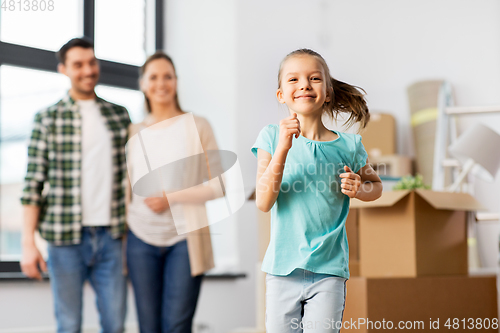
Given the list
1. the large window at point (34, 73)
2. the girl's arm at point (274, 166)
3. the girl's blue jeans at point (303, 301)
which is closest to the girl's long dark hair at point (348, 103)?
the girl's arm at point (274, 166)

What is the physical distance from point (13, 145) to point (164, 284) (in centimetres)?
117

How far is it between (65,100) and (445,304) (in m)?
1.25

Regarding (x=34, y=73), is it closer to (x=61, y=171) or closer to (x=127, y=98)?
(x=127, y=98)

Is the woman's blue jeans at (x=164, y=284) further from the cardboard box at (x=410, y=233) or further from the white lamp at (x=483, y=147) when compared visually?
the white lamp at (x=483, y=147)

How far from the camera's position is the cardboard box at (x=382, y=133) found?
9.64ft

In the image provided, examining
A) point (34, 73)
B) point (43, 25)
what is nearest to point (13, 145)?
point (34, 73)

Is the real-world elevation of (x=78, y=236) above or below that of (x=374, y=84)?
below

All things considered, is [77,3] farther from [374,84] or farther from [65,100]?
[374,84]

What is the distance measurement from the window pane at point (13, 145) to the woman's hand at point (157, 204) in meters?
1.15

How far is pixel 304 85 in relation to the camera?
2.51ft

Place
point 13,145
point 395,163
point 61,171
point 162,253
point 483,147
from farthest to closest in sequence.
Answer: point 395,163, point 13,145, point 483,147, point 61,171, point 162,253

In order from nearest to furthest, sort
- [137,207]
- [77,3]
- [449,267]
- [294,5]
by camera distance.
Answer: [137,207], [449,267], [77,3], [294,5]

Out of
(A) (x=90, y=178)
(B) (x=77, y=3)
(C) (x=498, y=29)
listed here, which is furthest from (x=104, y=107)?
(C) (x=498, y=29)

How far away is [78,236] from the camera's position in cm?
147
